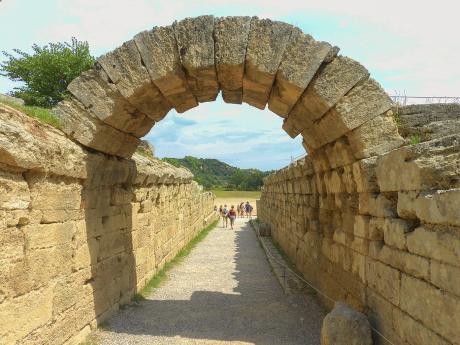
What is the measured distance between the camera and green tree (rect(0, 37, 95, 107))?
53.0 ft

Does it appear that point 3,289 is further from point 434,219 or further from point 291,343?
point 434,219

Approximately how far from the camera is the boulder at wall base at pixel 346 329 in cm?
494

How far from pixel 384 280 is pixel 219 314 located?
3.50m

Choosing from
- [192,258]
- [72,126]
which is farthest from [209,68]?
[192,258]

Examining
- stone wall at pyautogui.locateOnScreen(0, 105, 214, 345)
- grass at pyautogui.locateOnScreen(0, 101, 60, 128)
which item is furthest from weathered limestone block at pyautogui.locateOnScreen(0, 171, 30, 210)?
grass at pyautogui.locateOnScreen(0, 101, 60, 128)

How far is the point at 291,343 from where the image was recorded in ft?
19.8

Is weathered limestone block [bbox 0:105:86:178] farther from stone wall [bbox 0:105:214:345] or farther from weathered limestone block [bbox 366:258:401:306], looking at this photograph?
weathered limestone block [bbox 366:258:401:306]

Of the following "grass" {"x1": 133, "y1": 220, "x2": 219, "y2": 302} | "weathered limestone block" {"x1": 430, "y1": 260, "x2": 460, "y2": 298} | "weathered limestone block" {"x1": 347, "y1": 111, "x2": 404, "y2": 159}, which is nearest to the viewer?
"weathered limestone block" {"x1": 430, "y1": 260, "x2": 460, "y2": 298}

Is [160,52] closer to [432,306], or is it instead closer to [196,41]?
[196,41]

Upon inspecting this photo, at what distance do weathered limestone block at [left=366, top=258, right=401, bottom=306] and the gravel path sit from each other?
1.41 m

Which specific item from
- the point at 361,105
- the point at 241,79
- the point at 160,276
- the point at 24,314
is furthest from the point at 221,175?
the point at 24,314

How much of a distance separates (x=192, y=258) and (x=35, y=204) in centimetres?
935

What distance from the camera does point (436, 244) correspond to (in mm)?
3746

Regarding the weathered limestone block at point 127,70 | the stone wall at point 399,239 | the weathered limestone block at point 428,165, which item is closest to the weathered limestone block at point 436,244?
the stone wall at point 399,239
